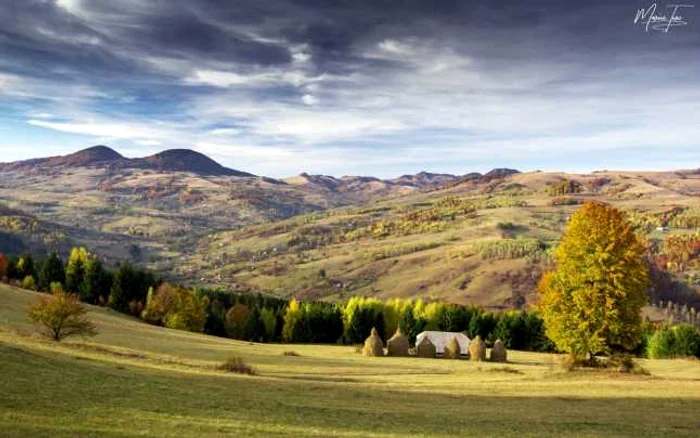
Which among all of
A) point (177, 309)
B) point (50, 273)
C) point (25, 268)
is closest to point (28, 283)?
point (50, 273)

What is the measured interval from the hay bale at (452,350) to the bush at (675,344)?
49357 mm

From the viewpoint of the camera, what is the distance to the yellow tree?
53.5 meters

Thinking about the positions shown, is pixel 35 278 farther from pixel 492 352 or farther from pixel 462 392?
pixel 462 392

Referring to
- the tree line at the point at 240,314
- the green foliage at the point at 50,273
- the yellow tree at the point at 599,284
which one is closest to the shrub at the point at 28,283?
A: the tree line at the point at 240,314

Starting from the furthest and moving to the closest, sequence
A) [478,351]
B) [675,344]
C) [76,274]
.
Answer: [76,274] → [675,344] → [478,351]

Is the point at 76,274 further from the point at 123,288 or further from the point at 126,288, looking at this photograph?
the point at 126,288

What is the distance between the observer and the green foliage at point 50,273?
150 metres

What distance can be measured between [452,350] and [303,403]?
8697cm

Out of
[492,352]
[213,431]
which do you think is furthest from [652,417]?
[492,352]

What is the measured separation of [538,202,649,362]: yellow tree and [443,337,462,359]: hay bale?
213 feet

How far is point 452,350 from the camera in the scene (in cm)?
11969

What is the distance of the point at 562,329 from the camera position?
55.7 meters

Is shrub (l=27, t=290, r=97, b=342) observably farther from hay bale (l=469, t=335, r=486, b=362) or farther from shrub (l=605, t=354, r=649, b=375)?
hay bale (l=469, t=335, r=486, b=362)

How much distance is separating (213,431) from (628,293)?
42.0 meters
